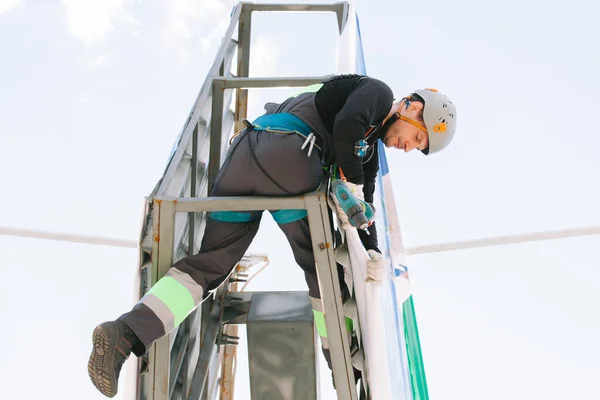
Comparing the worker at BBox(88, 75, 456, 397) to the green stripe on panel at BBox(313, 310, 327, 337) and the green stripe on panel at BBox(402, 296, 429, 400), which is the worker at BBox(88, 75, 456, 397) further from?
the green stripe on panel at BBox(402, 296, 429, 400)

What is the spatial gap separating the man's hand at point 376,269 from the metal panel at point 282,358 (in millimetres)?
1261

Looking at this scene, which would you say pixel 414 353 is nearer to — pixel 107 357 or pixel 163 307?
pixel 163 307

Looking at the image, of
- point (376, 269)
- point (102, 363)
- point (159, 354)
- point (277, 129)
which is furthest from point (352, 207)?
point (102, 363)

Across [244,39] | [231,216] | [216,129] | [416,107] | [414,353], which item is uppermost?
[244,39]

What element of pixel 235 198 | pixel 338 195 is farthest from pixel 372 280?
pixel 235 198

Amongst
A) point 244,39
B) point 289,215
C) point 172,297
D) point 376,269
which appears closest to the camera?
point 376,269

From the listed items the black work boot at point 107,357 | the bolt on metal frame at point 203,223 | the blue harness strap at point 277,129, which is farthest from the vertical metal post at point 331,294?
the black work boot at point 107,357

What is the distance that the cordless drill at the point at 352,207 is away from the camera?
2.67m

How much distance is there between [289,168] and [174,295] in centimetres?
72

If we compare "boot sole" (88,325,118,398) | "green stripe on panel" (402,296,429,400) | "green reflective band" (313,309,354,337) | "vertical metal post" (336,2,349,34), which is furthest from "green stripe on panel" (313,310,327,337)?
"vertical metal post" (336,2,349,34)

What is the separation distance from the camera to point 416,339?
370 cm

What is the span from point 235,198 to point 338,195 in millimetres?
423

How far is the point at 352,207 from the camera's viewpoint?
268cm

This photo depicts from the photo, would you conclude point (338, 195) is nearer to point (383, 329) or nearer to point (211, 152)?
point (383, 329)
